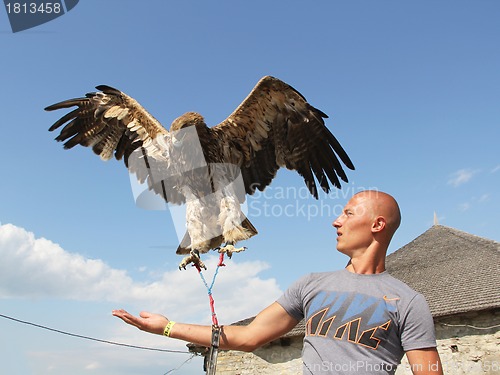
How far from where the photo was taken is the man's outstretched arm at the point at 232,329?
6.00 ft

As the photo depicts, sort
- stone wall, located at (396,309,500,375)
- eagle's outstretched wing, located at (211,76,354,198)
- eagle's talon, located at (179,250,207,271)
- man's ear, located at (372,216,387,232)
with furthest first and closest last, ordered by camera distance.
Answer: stone wall, located at (396,309,500,375) < eagle's outstretched wing, located at (211,76,354,198) < eagle's talon, located at (179,250,207,271) < man's ear, located at (372,216,387,232)

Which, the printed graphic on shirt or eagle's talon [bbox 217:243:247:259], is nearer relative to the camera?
the printed graphic on shirt

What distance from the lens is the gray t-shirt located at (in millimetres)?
1746

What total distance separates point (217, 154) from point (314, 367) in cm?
335

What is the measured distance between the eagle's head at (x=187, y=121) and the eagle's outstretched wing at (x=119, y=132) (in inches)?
18.3

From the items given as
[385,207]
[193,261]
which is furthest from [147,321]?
[193,261]

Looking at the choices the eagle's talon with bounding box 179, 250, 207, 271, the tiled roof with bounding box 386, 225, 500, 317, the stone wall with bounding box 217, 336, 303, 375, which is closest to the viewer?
the eagle's talon with bounding box 179, 250, 207, 271

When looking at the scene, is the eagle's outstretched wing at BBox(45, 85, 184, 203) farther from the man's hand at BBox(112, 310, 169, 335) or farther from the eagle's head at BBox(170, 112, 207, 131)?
the man's hand at BBox(112, 310, 169, 335)

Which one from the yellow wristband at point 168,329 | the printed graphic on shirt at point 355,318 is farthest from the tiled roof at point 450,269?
the yellow wristband at point 168,329

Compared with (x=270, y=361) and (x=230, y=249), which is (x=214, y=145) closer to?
(x=230, y=249)

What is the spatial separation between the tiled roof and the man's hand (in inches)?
419

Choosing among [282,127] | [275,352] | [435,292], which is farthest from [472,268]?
[282,127]

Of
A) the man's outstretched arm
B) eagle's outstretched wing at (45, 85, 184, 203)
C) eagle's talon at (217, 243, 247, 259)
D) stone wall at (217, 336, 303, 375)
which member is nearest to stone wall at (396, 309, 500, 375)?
stone wall at (217, 336, 303, 375)

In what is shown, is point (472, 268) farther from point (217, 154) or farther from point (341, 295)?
point (341, 295)
